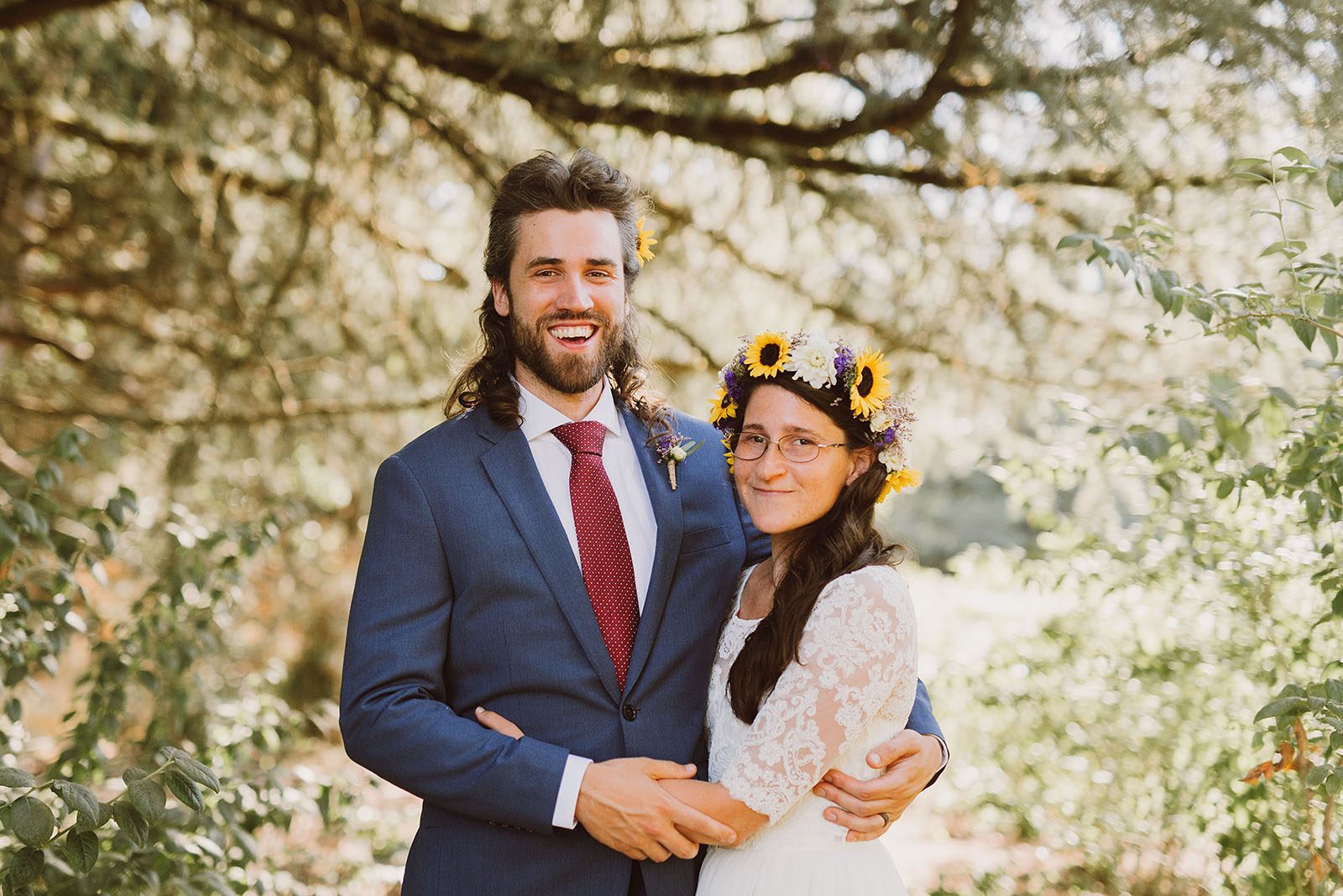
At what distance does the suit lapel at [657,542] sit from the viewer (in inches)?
82.4

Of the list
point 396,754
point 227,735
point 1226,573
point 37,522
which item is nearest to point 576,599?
point 396,754

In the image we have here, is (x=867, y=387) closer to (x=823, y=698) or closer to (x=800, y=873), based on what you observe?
(x=823, y=698)

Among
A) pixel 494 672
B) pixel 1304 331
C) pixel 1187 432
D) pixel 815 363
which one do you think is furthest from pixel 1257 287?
pixel 494 672

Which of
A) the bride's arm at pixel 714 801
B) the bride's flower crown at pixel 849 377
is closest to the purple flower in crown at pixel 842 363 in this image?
the bride's flower crown at pixel 849 377

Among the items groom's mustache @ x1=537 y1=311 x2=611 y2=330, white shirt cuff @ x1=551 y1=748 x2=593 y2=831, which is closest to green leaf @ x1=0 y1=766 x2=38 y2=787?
white shirt cuff @ x1=551 y1=748 x2=593 y2=831

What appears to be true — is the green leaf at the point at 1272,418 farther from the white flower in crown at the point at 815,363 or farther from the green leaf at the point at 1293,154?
the white flower in crown at the point at 815,363

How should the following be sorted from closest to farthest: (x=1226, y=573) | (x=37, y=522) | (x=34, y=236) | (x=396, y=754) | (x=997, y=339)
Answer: (x=396, y=754), (x=37, y=522), (x=1226, y=573), (x=997, y=339), (x=34, y=236)

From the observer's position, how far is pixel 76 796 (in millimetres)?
1647

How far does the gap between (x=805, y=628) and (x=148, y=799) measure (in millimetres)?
1138

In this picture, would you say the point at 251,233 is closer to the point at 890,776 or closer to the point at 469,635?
the point at 469,635

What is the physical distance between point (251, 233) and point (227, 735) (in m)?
2.92

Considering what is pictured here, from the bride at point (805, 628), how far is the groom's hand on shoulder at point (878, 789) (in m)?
0.03

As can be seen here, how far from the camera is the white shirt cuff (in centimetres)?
188

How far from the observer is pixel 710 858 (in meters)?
2.10
